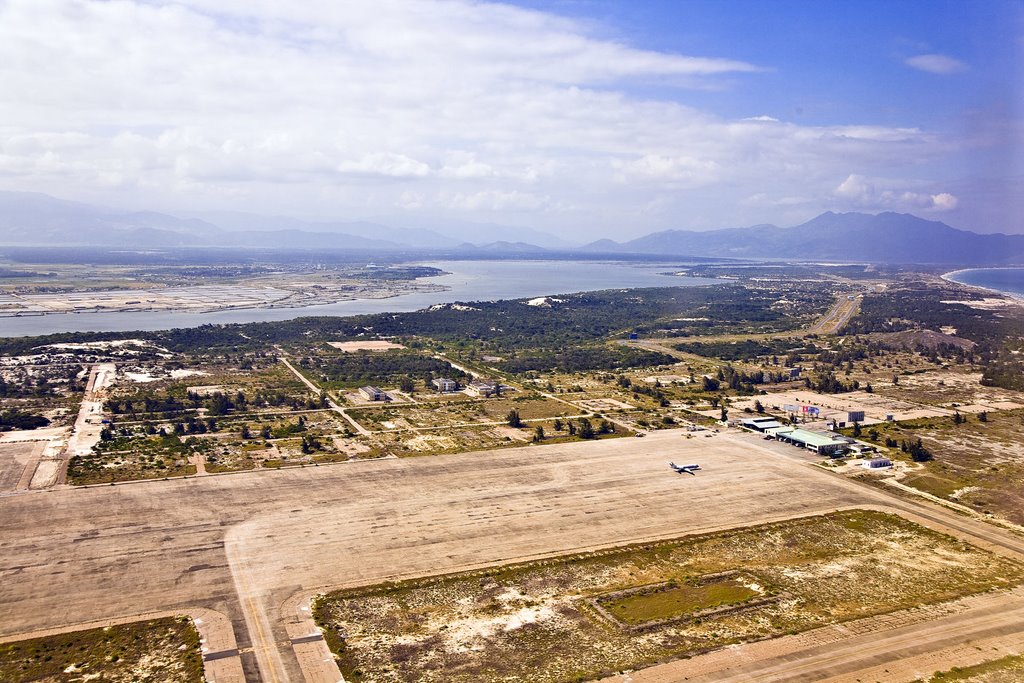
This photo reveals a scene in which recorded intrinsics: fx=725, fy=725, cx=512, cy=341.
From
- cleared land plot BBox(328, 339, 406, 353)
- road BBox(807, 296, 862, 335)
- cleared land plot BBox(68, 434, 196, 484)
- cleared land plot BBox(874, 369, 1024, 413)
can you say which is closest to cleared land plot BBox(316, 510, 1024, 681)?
cleared land plot BBox(68, 434, 196, 484)

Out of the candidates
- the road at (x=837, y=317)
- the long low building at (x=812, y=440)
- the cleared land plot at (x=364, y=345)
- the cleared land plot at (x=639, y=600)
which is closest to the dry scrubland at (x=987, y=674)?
the cleared land plot at (x=639, y=600)

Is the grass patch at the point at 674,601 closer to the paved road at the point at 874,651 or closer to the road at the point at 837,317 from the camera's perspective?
the paved road at the point at 874,651

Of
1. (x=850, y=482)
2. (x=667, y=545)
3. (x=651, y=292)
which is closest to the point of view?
(x=667, y=545)

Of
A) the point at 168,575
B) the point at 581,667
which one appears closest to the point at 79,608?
the point at 168,575

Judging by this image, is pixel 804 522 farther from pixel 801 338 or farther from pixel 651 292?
pixel 651 292

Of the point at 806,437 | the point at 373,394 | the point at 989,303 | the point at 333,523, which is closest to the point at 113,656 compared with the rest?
the point at 333,523

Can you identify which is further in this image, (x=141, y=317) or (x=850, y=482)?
(x=141, y=317)
